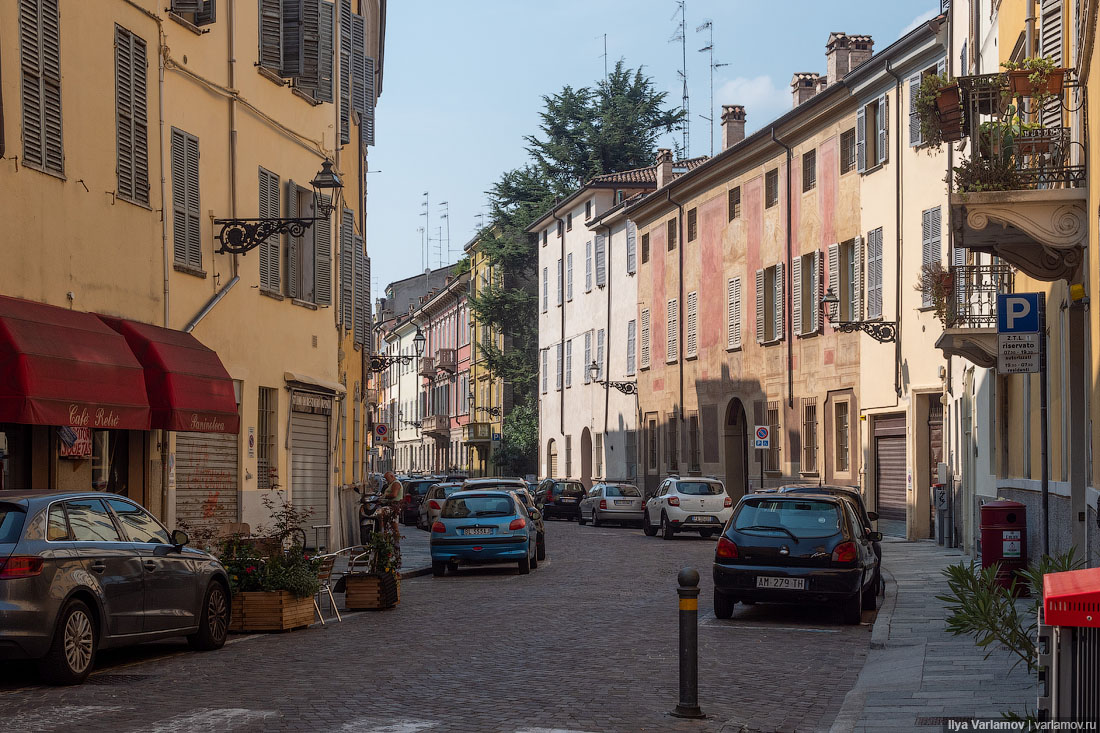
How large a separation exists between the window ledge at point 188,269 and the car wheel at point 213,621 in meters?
6.75

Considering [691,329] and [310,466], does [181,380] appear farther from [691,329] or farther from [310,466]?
[691,329]

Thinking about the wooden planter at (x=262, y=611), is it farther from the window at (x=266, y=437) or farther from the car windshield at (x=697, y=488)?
the car windshield at (x=697, y=488)

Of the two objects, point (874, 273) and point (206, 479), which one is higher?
point (874, 273)

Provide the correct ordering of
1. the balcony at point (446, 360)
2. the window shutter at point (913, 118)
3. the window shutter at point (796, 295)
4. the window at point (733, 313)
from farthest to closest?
1. the balcony at point (446, 360)
2. the window at point (733, 313)
3. the window shutter at point (796, 295)
4. the window shutter at point (913, 118)

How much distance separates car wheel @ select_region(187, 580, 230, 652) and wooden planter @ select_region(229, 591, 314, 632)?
3.37ft

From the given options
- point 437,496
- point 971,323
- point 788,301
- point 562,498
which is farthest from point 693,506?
point 562,498

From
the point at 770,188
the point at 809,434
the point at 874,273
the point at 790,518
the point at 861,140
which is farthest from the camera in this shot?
the point at 770,188

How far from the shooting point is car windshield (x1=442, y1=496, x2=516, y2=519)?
79.2ft

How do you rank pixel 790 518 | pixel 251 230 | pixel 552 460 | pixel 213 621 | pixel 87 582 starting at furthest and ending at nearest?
pixel 552 460, pixel 251 230, pixel 790 518, pixel 213 621, pixel 87 582

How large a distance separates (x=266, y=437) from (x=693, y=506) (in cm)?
1393

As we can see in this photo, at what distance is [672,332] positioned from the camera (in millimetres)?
50500

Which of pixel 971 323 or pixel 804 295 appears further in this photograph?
pixel 804 295

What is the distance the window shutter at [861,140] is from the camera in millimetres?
35344

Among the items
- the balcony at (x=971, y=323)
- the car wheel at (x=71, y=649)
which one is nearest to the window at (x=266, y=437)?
the balcony at (x=971, y=323)
